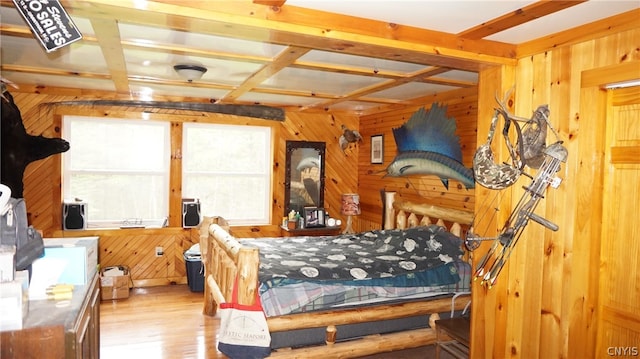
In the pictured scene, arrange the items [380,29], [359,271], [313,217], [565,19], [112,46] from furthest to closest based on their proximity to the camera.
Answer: [313,217] → [359,271] → [112,46] → [380,29] → [565,19]

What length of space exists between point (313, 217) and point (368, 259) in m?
2.02

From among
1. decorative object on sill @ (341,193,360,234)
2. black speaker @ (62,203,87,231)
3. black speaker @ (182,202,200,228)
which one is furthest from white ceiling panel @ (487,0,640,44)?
black speaker @ (62,203,87,231)

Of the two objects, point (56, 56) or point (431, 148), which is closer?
point (56, 56)

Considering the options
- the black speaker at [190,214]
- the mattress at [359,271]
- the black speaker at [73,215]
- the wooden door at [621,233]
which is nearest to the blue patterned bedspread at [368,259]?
the mattress at [359,271]

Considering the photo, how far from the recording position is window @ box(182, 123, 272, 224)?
5.24 meters

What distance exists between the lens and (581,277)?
209cm

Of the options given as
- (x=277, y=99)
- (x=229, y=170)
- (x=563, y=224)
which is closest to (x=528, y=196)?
(x=563, y=224)

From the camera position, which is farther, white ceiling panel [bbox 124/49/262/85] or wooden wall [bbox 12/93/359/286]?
wooden wall [bbox 12/93/359/286]

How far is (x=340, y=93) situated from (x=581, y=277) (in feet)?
10.1

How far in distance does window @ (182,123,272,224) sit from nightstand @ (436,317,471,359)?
10.3ft

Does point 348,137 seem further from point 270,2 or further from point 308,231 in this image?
point 270,2

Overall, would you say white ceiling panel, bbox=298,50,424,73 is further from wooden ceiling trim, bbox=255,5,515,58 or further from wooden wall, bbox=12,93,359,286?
wooden wall, bbox=12,93,359,286

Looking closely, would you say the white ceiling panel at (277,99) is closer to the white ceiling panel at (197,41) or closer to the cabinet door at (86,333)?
the white ceiling panel at (197,41)

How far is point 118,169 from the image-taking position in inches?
195
